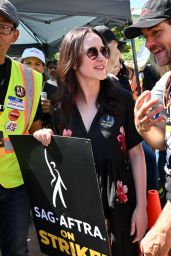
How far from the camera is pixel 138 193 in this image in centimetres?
188

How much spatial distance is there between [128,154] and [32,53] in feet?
7.00

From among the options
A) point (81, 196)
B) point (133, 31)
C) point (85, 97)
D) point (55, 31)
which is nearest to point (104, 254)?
point (81, 196)

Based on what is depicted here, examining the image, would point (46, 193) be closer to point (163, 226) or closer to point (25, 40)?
point (163, 226)

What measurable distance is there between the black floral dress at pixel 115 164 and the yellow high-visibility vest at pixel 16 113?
0.32 meters

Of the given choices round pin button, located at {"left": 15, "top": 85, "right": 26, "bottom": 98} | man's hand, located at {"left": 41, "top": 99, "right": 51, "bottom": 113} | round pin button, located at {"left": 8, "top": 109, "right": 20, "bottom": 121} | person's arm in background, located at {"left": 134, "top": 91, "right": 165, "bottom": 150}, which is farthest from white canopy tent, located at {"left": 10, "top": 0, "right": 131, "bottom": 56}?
person's arm in background, located at {"left": 134, "top": 91, "right": 165, "bottom": 150}

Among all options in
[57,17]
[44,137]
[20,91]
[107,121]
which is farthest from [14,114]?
[57,17]

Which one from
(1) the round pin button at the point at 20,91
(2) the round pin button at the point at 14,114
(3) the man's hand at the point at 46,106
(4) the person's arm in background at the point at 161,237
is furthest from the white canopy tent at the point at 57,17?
(4) the person's arm in background at the point at 161,237

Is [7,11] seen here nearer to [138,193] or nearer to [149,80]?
[138,193]

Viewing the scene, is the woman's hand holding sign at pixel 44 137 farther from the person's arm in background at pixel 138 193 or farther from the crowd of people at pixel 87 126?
the person's arm in background at pixel 138 193

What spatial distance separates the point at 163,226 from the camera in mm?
1241

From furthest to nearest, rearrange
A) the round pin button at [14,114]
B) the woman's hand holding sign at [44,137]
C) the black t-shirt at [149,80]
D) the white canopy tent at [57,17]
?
the black t-shirt at [149,80]
the white canopy tent at [57,17]
the round pin button at [14,114]
the woman's hand holding sign at [44,137]

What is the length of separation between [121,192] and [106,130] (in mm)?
338

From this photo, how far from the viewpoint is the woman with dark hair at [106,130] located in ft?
5.93

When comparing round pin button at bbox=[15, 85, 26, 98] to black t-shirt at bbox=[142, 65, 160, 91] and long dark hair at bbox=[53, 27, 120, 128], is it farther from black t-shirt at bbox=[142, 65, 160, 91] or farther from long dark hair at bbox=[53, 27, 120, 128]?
black t-shirt at bbox=[142, 65, 160, 91]
